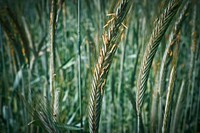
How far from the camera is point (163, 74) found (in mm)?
834

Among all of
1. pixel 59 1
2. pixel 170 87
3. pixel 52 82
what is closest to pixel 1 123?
pixel 52 82

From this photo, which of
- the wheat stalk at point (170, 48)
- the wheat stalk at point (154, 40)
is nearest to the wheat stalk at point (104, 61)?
the wheat stalk at point (154, 40)

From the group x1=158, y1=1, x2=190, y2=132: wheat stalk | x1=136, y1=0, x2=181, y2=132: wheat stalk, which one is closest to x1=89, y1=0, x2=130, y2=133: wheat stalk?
x1=136, y1=0, x2=181, y2=132: wheat stalk

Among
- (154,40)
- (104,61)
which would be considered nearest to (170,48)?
(154,40)

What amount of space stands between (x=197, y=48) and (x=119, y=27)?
0.68 m

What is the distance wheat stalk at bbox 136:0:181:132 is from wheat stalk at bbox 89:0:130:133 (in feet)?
0.30

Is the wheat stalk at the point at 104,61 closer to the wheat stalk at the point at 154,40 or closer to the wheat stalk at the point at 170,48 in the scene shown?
the wheat stalk at the point at 154,40

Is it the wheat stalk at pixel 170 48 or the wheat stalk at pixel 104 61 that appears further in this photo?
the wheat stalk at pixel 170 48

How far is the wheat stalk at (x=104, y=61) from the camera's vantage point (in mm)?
604

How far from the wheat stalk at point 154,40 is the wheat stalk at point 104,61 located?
0.09m

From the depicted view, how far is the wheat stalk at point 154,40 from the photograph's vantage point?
24.9 inches

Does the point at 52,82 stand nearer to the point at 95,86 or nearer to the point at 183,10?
the point at 95,86

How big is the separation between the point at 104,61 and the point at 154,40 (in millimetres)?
139

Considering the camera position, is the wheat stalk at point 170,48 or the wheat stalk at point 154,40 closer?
the wheat stalk at point 154,40
